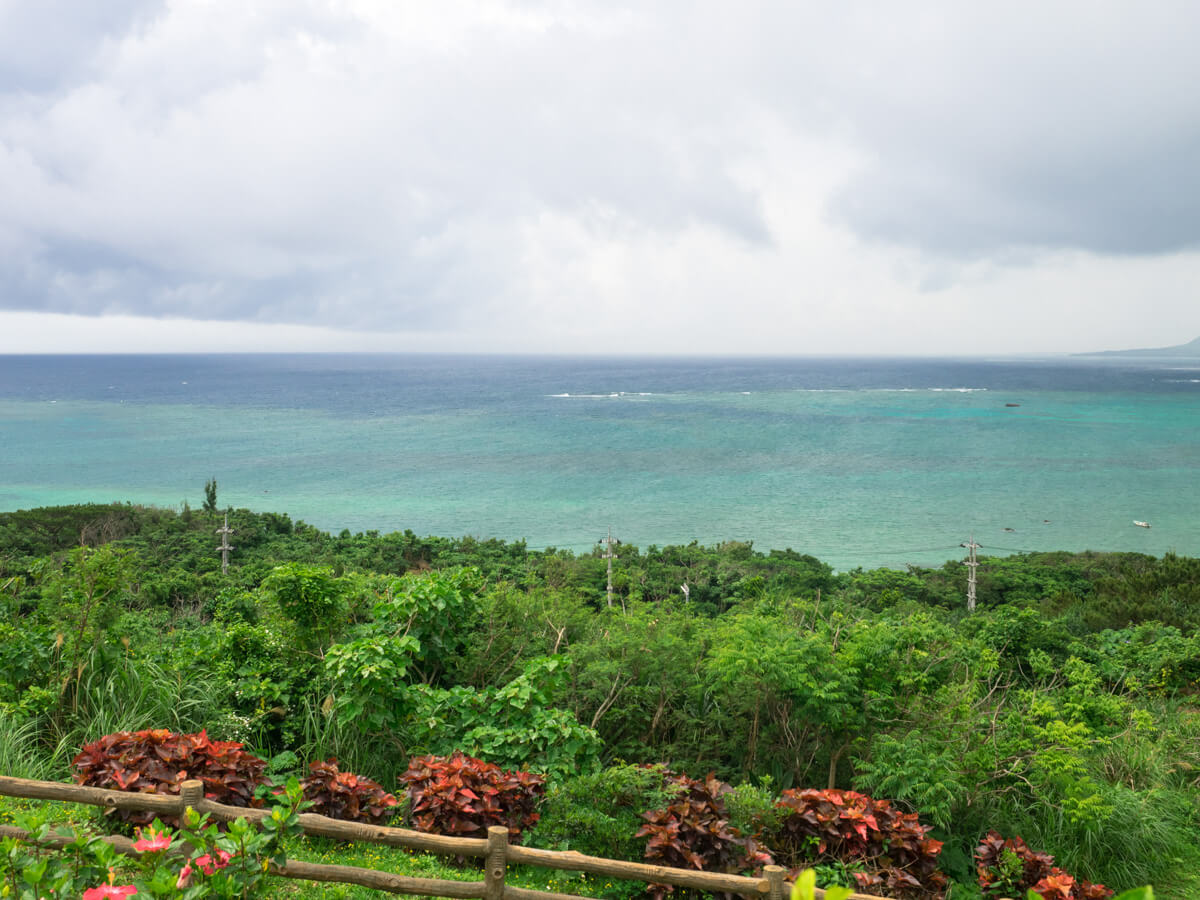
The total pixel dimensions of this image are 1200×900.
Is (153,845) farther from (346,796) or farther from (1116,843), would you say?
(1116,843)

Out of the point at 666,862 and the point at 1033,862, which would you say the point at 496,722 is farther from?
the point at 1033,862

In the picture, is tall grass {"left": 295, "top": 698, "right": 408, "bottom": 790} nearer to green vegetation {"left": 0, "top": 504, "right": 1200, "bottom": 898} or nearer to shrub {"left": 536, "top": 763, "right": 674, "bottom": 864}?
green vegetation {"left": 0, "top": 504, "right": 1200, "bottom": 898}

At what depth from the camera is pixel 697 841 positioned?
445cm

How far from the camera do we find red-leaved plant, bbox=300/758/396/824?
471 cm

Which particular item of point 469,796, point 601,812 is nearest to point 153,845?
point 469,796

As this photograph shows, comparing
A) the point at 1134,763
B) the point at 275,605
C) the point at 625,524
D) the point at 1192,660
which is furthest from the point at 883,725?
the point at 625,524

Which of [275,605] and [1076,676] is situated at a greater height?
[275,605]

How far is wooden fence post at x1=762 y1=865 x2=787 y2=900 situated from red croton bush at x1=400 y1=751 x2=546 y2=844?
5.28 ft

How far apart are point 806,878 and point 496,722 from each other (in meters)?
4.97

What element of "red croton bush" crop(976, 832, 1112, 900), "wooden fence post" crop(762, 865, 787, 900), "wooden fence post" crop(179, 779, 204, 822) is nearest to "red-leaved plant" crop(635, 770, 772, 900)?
"wooden fence post" crop(762, 865, 787, 900)

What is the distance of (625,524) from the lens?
34.6m

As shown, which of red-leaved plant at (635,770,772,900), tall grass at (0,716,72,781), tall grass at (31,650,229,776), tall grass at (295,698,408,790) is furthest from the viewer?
tall grass at (295,698,408,790)

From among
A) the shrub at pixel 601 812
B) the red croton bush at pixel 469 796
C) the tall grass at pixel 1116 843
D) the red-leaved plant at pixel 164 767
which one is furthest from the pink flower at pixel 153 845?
the tall grass at pixel 1116 843

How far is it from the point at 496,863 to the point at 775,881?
1442mm
